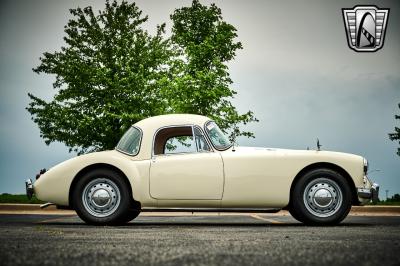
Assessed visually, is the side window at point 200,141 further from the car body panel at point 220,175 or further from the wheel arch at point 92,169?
the wheel arch at point 92,169


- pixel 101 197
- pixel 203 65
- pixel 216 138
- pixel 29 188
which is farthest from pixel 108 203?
pixel 203 65

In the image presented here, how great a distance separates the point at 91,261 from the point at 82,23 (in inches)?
1029

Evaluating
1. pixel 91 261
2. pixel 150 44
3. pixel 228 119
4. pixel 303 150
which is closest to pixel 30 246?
pixel 91 261

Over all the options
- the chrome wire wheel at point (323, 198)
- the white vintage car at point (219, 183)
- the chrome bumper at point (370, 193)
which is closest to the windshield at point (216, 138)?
the white vintage car at point (219, 183)

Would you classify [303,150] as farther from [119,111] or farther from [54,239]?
[119,111]

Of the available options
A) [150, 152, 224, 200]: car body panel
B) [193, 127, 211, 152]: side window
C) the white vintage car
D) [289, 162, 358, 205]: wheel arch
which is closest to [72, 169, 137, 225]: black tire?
the white vintage car

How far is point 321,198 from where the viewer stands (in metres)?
8.12

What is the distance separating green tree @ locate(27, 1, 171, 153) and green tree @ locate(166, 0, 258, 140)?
135 centimetres

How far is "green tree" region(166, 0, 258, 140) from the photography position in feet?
80.1

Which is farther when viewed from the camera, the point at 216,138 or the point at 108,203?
the point at 216,138

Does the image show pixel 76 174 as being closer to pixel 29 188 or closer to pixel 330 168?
pixel 29 188

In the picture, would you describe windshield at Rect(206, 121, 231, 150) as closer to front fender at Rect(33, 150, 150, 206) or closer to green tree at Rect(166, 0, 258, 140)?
front fender at Rect(33, 150, 150, 206)

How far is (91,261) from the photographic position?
11.9ft

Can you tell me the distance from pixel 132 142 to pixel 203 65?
1748 centimetres
